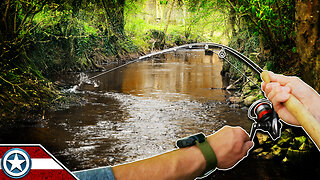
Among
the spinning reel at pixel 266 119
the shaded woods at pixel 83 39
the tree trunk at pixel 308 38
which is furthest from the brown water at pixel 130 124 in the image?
the spinning reel at pixel 266 119

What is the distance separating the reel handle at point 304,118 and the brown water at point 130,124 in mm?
3873

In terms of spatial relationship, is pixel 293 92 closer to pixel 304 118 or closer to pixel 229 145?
pixel 304 118

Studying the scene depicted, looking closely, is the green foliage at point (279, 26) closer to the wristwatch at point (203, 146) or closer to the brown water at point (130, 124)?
the brown water at point (130, 124)

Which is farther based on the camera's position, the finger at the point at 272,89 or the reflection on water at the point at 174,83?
the reflection on water at the point at 174,83

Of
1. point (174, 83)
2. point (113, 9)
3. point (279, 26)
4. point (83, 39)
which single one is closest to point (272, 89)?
point (279, 26)

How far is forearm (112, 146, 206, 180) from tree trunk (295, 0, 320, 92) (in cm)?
274

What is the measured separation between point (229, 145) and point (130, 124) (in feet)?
19.9

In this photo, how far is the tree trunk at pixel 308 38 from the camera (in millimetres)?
3291

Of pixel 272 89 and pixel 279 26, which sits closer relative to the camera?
pixel 272 89

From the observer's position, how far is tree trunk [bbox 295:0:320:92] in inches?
130

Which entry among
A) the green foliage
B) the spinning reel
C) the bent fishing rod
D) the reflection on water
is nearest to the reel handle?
the bent fishing rod

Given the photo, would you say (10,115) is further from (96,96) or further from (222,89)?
(222,89)

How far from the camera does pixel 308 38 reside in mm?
3945

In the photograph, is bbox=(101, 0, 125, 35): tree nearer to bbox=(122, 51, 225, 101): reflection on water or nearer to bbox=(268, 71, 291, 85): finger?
bbox=(122, 51, 225, 101): reflection on water
